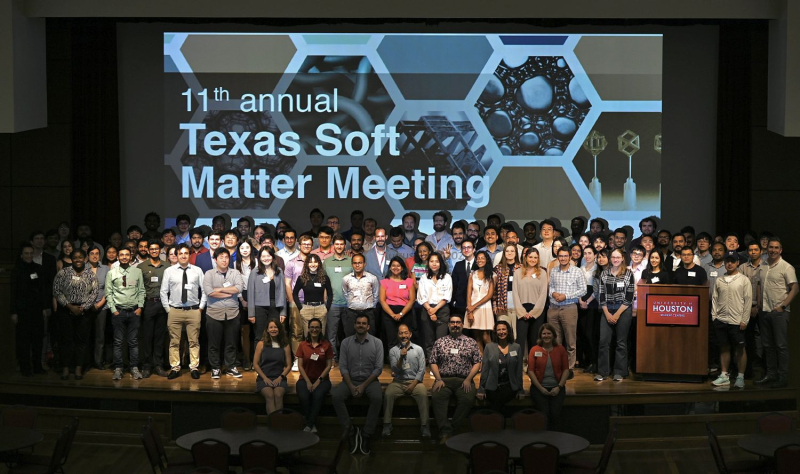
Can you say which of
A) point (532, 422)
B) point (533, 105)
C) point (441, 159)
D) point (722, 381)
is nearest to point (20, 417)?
point (532, 422)

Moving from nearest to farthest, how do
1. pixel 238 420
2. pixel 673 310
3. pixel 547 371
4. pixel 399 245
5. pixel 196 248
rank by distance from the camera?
1. pixel 238 420
2. pixel 547 371
3. pixel 673 310
4. pixel 196 248
5. pixel 399 245

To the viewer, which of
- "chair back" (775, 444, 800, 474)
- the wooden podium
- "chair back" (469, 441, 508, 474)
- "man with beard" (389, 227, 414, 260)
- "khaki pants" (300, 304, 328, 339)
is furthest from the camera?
"man with beard" (389, 227, 414, 260)

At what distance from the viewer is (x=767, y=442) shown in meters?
7.89

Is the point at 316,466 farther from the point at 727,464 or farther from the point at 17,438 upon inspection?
the point at 727,464

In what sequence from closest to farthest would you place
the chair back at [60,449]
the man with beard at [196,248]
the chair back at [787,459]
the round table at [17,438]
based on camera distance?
1. the chair back at [787,459]
2. the round table at [17,438]
3. the chair back at [60,449]
4. the man with beard at [196,248]

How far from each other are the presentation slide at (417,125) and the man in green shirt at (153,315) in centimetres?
265

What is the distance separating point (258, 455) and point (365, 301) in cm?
296

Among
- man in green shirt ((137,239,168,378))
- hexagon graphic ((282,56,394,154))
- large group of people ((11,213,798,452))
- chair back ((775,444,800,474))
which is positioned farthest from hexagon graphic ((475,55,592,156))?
chair back ((775,444,800,474))

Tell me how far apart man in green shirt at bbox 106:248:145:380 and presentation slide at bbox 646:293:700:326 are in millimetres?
5033

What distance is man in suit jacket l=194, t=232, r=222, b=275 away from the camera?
35.0ft

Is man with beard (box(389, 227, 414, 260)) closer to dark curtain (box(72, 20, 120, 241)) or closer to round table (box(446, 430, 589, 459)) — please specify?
round table (box(446, 430, 589, 459))

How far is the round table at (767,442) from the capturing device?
769 cm

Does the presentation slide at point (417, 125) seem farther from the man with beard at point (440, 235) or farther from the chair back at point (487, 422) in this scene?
the chair back at point (487, 422)

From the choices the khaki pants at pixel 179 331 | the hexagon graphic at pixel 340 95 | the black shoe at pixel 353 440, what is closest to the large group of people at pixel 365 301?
the khaki pants at pixel 179 331
